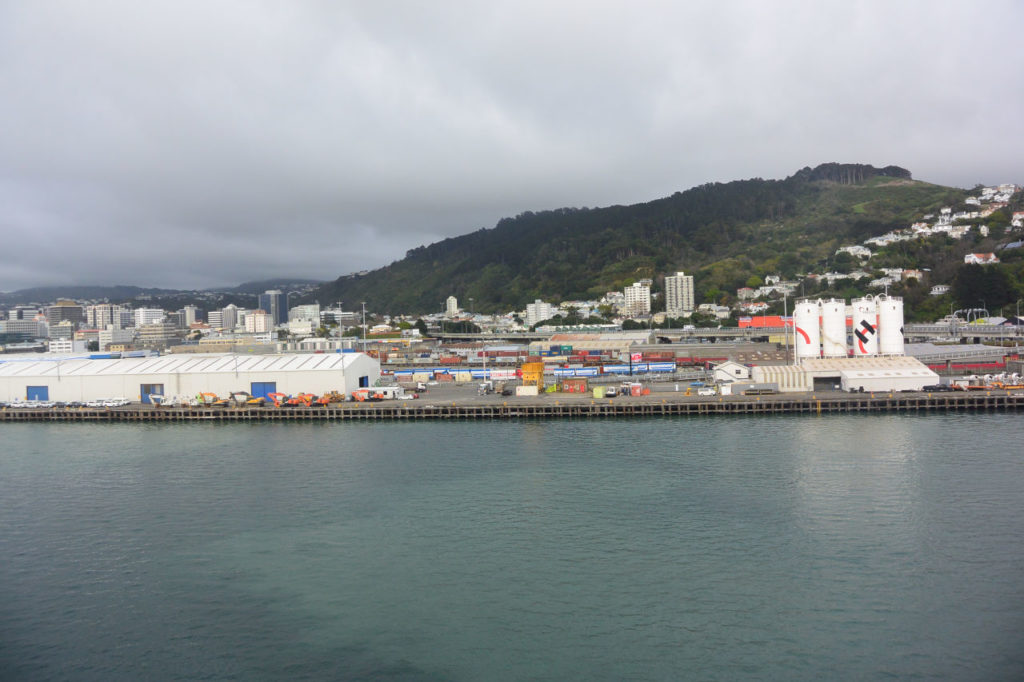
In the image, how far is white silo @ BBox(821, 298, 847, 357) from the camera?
22.1 meters

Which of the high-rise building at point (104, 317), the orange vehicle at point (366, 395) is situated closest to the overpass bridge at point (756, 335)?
the orange vehicle at point (366, 395)

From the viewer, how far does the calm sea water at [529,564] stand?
6.56 m

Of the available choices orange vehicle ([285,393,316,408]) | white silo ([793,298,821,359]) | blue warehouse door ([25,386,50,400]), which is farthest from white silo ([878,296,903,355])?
blue warehouse door ([25,386,50,400])

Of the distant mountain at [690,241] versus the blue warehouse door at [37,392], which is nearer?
the blue warehouse door at [37,392]

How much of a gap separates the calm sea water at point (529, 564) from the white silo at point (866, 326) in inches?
300

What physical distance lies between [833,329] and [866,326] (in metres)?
1.01

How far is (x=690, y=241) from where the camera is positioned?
8106 centimetres

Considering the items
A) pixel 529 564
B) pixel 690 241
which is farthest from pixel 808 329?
pixel 690 241

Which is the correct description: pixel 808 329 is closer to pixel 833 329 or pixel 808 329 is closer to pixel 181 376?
pixel 833 329

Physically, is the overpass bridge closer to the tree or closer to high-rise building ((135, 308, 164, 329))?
the tree

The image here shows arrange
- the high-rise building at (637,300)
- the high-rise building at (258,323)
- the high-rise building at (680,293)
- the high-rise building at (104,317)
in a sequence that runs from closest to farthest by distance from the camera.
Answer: the high-rise building at (680,293) < the high-rise building at (637,300) < the high-rise building at (258,323) < the high-rise building at (104,317)

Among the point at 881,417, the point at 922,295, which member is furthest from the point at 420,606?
the point at 922,295

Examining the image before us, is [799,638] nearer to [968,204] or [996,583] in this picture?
[996,583]

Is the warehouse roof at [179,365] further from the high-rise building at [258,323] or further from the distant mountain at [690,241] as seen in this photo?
the high-rise building at [258,323]
